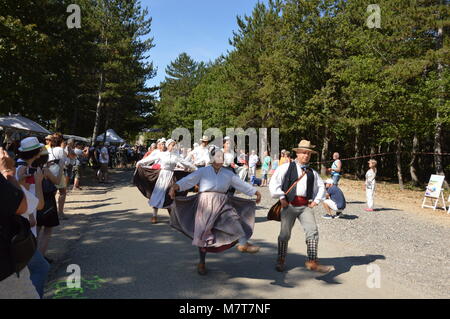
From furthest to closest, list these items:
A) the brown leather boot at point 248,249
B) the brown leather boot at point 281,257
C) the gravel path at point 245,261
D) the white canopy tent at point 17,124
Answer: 1. the white canopy tent at point 17,124
2. the brown leather boot at point 248,249
3. the brown leather boot at point 281,257
4. the gravel path at point 245,261

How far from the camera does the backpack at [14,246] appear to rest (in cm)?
215

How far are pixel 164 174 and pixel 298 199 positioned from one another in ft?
13.9

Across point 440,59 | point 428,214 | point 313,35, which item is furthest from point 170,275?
point 313,35

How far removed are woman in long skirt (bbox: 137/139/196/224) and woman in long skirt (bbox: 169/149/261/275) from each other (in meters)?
3.15

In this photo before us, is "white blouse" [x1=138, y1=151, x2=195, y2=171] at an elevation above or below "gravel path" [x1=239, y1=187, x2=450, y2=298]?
above

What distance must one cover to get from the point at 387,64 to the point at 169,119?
45.4 m

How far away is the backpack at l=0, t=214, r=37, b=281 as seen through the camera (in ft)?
7.06

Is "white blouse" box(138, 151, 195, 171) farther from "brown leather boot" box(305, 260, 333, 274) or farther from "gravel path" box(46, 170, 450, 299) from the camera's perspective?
"brown leather boot" box(305, 260, 333, 274)

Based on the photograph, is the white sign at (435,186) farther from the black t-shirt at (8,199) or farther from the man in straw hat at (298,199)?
the black t-shirt at (8,199)

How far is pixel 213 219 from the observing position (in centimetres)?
511

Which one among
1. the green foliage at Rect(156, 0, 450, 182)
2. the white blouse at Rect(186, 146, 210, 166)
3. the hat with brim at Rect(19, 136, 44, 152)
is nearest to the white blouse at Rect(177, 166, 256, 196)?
the hat with brim at Rect(19, 136, 44, 152)

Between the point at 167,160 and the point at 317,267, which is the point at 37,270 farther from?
the point at 167,160

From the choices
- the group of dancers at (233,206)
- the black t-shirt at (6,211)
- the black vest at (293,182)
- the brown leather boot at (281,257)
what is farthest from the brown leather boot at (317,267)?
the black t-shirt at (6,211)

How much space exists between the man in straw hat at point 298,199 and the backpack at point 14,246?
368 centimetres
